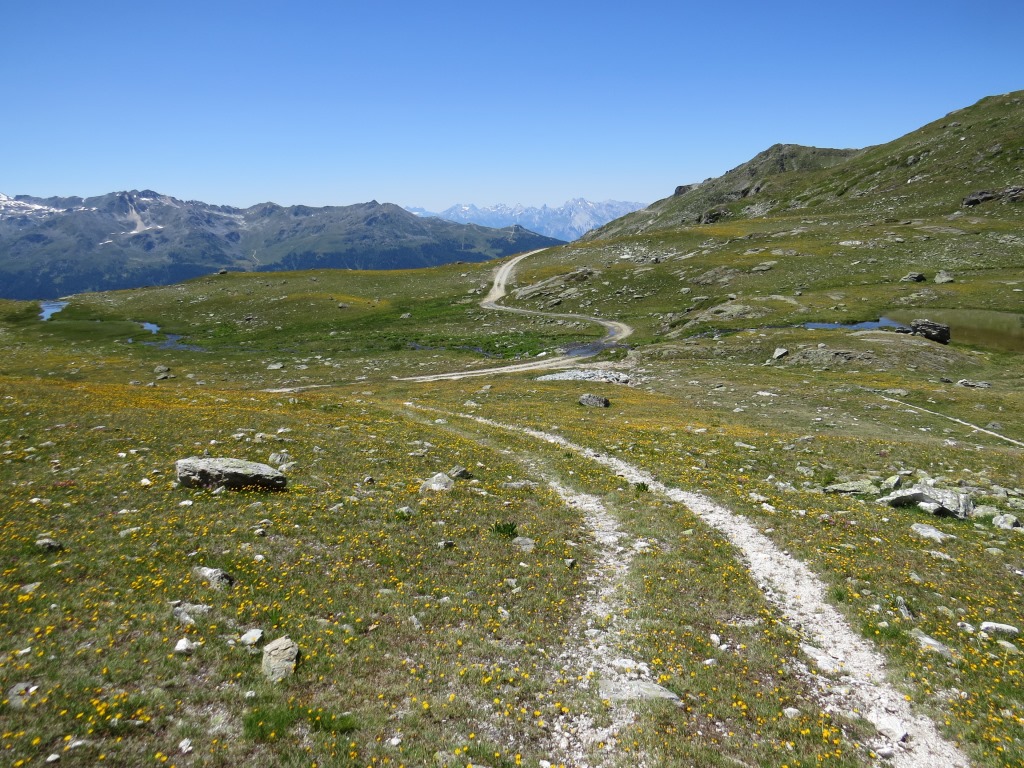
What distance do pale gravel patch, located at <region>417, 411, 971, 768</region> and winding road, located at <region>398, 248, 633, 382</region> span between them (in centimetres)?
4369

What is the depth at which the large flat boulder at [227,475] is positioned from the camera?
57.6 feet

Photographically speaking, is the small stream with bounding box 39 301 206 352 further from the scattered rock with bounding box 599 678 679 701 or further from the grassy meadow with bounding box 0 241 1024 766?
the scattered rock with bounding box 599 678 679 701

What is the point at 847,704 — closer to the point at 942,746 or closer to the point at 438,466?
the point at 942,746

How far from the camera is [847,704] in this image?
35.2 feet

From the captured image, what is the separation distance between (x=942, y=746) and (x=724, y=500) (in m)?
12.2

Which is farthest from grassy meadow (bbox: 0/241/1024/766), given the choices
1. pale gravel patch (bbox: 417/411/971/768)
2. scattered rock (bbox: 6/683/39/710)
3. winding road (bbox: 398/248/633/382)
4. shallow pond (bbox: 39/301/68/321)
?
shallow pond (bbox: 39/301/68/321)

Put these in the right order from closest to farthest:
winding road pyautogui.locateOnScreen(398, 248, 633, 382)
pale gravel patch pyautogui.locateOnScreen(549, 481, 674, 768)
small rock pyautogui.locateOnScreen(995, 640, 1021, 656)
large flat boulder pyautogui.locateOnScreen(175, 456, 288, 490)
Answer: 1. pale gravel patch pyautogui.locateOnScreen(549, 481, 674, 768)
2. small rock pyautogui.locateOnScreen(995, 640, 1021, 656)
3. large flat boulder pyautogui.locateOnScreen(175, 456, 288, 490)
4. winding road pyautogui.locateOnScreen(398, 248, 633, 382)

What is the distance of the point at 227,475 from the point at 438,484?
778 centimetres

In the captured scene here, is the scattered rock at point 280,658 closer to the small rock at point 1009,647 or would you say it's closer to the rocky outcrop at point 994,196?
the small rock at point 1009,647

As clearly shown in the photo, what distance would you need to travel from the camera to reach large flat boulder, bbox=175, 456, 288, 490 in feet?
57.6

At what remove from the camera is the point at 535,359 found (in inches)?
2697

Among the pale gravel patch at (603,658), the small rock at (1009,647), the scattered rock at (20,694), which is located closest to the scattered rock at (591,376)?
the pale gravel patch at (603,658)

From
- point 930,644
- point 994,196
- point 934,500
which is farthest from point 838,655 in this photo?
point 994,196

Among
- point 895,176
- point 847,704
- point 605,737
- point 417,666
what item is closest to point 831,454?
point 847,704
